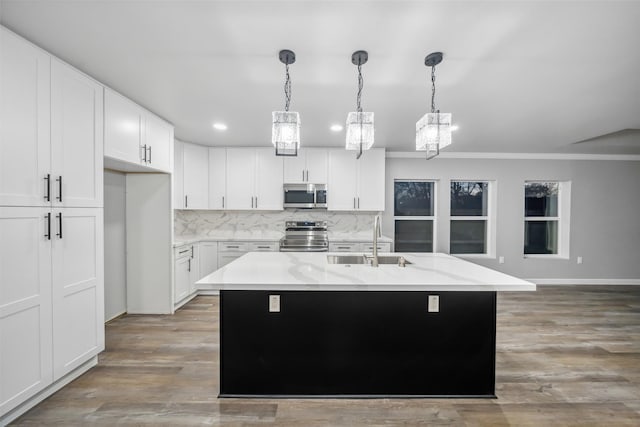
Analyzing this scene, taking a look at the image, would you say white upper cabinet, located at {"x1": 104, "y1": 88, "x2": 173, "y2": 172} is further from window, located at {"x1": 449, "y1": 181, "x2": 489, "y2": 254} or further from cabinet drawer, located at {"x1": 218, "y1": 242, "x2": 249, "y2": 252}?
window, located at {"x1": 449, "y1": 181, "x2": 489, "y2": 254}

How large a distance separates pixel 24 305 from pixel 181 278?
7.03ft

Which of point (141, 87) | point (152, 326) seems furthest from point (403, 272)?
point (152, 326)

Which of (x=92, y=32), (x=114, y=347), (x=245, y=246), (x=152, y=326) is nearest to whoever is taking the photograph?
(x=92, y=32)

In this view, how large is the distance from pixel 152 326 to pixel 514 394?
3.48 metres

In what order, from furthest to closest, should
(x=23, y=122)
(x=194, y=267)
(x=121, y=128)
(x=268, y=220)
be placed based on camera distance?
(x=268, y=220), (x=194, y=267), (x=121, y=128), (x=23, y=122)

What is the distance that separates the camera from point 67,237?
212 cm

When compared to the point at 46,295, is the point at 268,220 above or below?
above

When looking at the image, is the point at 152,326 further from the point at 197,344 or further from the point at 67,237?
the point at 67,237

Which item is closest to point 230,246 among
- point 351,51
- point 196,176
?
point 196,176

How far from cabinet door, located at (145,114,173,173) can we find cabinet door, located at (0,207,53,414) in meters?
1.41

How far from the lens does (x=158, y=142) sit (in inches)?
131

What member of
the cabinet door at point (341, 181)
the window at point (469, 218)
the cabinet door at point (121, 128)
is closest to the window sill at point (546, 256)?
the window at point (469, 218)

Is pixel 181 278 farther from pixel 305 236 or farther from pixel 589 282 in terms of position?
pixel 589 282

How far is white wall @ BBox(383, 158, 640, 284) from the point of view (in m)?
5.25
